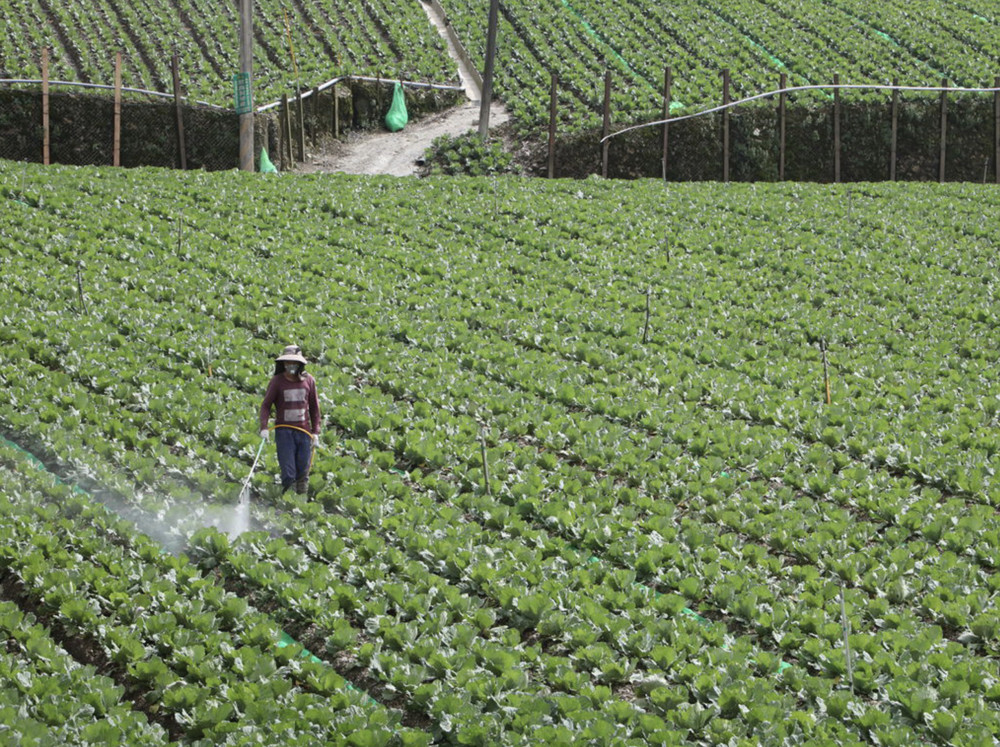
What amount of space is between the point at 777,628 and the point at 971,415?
18.7 ft

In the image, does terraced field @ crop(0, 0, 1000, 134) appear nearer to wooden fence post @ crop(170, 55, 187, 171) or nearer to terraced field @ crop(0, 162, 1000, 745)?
wooden fence post @ crop(170, 55, 187, 171)

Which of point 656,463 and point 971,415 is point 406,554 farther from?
point 971,415

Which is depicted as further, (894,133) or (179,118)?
(894,133)

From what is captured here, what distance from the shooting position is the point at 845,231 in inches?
790

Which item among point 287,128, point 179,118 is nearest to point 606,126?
point 287,128

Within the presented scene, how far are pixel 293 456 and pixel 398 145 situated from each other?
21835 mm

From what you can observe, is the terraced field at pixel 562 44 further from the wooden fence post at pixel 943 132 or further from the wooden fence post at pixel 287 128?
the wooden fence post at pixel 943 132

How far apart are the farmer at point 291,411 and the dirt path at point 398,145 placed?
731 inches

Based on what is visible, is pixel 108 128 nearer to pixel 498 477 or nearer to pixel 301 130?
pixel 301 130

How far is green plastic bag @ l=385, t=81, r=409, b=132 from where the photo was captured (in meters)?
31.6

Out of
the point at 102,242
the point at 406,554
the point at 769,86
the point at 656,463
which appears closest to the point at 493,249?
the point at 102,242

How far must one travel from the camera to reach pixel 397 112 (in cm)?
3167

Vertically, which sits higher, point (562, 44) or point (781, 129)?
point (562, 44)

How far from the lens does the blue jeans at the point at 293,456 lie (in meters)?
9.70
